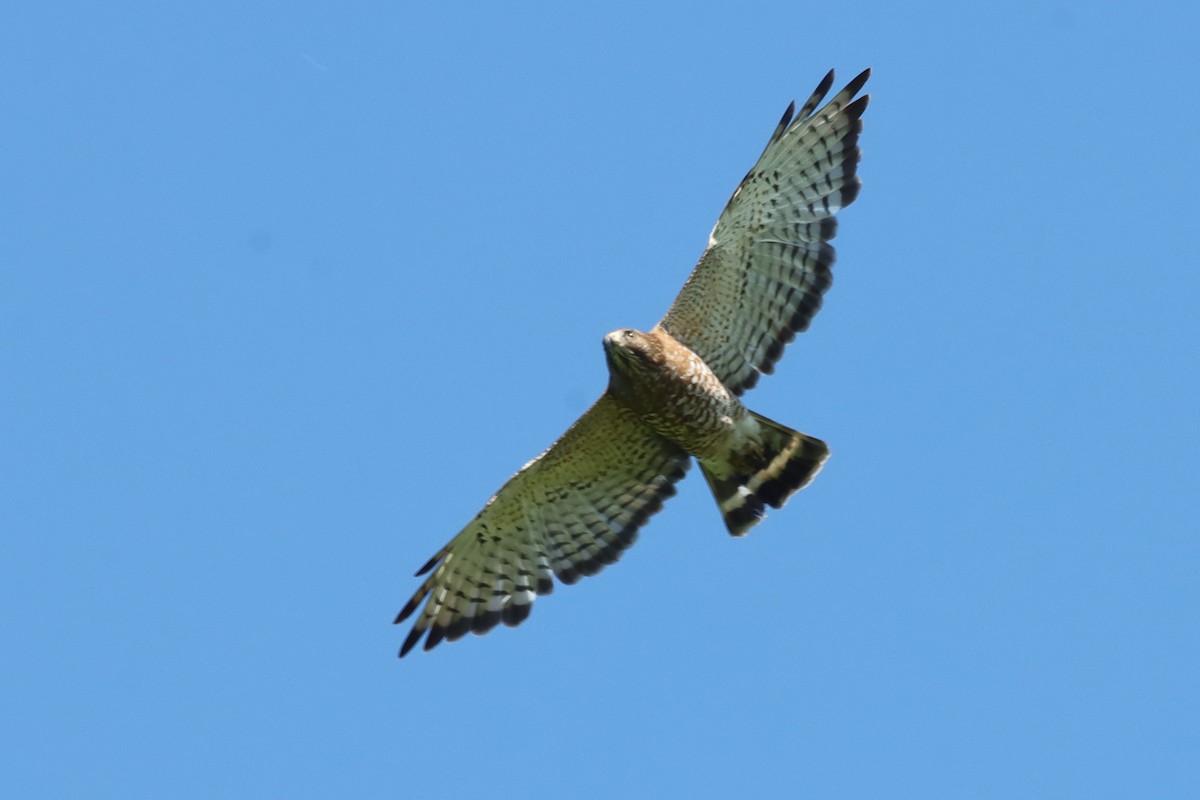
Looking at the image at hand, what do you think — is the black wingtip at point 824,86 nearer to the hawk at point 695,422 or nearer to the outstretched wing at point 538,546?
the hawk at point 695,422

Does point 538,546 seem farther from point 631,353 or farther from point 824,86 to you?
point 824,86

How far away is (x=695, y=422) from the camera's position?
13.7 meters

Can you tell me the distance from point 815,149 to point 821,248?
660 millimetres

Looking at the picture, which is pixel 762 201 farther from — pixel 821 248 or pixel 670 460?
pixel 670 460

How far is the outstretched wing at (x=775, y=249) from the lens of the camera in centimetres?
1373

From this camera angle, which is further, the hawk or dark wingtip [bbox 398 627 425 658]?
dark wingtip [bbox 398 627 425 658]

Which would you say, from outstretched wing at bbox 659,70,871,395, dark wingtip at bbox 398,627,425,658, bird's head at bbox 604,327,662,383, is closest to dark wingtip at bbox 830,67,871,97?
outstretched wing at bbox 659,70,871,395

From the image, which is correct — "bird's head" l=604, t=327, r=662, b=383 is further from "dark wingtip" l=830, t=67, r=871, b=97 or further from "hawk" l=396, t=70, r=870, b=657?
"dark wingtip" l=830, t=67, r=871, b=97

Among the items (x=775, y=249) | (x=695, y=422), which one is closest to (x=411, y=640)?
(x=695, y=422)

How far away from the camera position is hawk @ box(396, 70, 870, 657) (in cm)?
1366

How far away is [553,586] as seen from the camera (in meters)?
14.4

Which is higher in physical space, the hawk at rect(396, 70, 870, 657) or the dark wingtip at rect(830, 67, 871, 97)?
the dark wingtip at rect(830, 67, 871, 97)

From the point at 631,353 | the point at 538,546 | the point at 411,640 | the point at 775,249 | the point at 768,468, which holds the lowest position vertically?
the point at 411,640

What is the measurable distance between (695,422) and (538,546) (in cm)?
155
